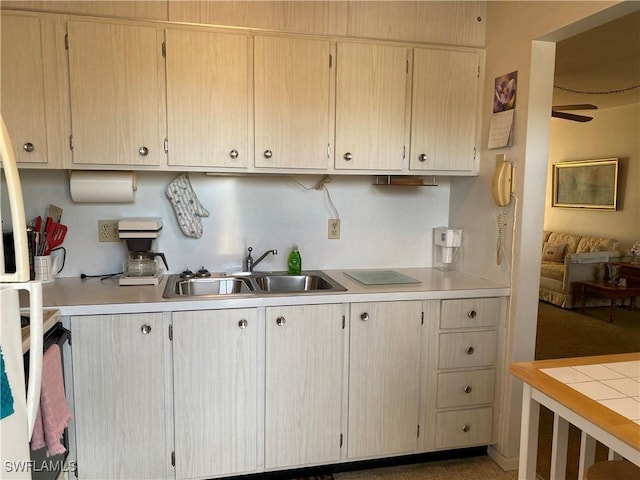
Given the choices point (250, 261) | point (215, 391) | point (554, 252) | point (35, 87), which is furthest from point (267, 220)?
point (554, 252)

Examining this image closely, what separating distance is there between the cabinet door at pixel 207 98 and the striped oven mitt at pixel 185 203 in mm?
278

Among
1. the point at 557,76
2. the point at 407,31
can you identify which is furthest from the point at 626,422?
→ the point at 557,76

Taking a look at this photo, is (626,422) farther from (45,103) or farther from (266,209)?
(45,103)

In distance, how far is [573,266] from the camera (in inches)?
212

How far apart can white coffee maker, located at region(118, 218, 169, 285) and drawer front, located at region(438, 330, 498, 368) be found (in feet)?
4.84

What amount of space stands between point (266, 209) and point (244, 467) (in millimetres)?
1321

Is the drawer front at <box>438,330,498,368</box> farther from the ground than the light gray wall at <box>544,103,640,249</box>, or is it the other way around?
the light gray wall at <box>544,103,640,249</box>

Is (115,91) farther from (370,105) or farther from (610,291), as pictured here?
Answer: (610,291)

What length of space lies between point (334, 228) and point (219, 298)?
0.94m

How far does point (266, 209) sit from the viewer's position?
2559 mm

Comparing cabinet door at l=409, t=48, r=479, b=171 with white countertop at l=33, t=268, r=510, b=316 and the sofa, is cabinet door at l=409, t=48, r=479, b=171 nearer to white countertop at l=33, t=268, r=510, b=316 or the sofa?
white countertop at l=33, t=268, r=510, b=316

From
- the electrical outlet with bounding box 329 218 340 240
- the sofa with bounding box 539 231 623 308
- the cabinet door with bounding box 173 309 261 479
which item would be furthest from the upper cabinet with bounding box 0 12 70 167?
the sofa with bounding box 539 231 623 308

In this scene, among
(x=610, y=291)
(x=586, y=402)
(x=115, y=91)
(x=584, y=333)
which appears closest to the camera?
(x=586, y=402)

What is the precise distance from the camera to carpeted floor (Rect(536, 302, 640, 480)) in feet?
13.1
